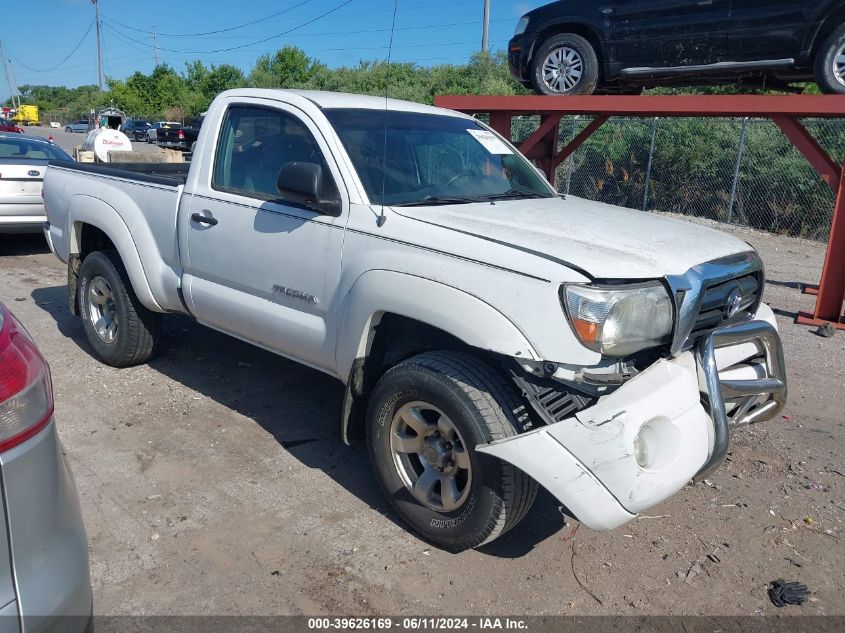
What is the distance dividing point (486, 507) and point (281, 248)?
5.90ft

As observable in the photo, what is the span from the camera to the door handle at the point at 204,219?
4.39 meters

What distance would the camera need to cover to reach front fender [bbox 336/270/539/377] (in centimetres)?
297

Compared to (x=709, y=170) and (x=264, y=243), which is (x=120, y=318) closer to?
(x=264, y=243)

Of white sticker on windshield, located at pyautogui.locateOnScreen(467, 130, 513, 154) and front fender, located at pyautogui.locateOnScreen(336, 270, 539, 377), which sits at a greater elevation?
white sticker on windshield, located at pyautogui.locateOnScreen(467, 130, 513, 154)

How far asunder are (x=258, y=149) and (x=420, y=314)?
6.00 feet

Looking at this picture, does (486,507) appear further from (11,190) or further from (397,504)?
(11,190)

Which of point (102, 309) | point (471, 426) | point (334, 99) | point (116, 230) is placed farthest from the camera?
point (102, 309)

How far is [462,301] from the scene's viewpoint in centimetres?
309

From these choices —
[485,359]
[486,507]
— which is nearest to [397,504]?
[486,507]

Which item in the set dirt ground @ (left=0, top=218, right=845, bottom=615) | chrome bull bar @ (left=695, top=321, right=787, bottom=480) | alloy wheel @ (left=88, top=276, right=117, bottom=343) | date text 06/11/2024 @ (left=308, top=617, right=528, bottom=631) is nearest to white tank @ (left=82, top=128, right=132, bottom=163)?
alloy wheel @ (left=88, top=276, right=117, bottom=343)

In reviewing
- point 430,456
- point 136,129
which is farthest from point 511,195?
point 136,129

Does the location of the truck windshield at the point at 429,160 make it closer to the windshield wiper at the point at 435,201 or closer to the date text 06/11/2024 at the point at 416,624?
the windshield wiper at the point at 435,201

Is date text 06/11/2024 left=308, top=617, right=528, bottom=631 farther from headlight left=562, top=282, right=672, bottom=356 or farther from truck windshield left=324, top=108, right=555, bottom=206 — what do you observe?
truck windshield left=324, top=108, right=555, bottom=206

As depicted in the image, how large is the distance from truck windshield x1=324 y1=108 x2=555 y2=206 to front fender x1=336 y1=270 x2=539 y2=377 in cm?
54
